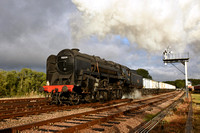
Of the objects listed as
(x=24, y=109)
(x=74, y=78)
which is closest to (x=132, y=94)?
(x=74, y=78)

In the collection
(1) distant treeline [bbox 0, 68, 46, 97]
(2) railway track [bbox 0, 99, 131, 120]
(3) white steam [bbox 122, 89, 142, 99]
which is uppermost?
(1) distant treeline [bbox 0, 68, 46, 97]

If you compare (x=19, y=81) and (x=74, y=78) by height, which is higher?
(x=74, y=78)

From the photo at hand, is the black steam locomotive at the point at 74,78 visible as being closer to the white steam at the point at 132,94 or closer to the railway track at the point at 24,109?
the railway track at the point at 24,109

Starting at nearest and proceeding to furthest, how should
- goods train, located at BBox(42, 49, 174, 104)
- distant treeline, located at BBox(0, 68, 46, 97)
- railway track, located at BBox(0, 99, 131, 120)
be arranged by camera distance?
railway track, located at BBox(0, 99, 131, 120), goods train, located at BBox(42, 49, 174, 104), distant treeline, located at BBox(0, 68, 46, 97)

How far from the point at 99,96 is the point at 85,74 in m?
2.40

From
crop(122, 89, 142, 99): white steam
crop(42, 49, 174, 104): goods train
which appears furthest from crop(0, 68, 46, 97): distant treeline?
crop(122, 89, 142, 99): white steam

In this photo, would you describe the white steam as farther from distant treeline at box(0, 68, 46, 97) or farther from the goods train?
distant treeline at box(0, 68, 46, 97)

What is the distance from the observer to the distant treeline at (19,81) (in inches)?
849

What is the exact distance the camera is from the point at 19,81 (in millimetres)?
23391

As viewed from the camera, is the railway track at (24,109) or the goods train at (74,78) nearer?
the railway track at (24,109)

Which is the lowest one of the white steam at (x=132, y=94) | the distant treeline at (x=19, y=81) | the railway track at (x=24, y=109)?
the white steam at (x=132, y=94)

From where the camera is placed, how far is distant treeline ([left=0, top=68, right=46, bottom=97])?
70.7ft

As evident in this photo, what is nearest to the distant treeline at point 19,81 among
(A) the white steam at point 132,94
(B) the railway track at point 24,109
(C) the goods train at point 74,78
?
(C) the goods train at point 74,78

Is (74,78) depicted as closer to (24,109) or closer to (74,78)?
(74,78)
